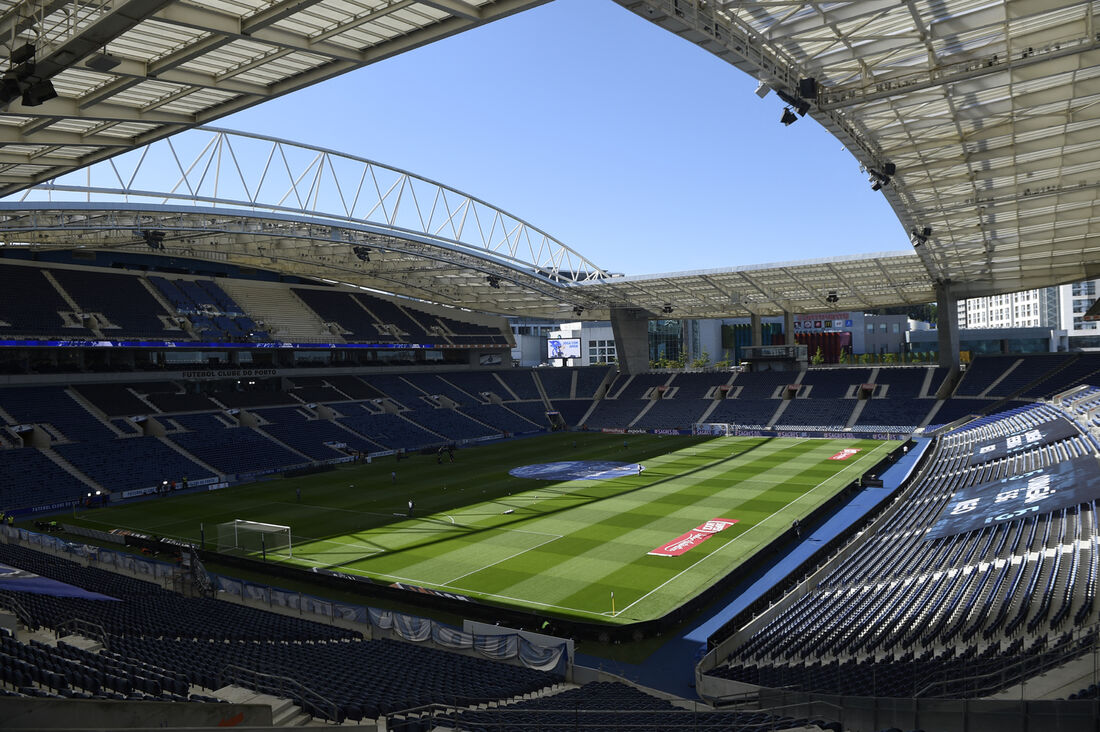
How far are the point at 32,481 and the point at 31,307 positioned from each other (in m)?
14.0

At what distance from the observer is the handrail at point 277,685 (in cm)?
1102

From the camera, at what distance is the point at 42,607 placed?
16578 millimetres

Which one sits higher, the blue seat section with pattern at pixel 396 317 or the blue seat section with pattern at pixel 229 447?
the blue seat section with pattern at pixel 396 317

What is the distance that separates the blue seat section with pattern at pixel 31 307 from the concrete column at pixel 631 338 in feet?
Result: 155

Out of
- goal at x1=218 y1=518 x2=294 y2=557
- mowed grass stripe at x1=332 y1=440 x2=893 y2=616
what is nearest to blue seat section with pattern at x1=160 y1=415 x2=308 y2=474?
goal at x1=218 y1=518 x2=294 y2=557

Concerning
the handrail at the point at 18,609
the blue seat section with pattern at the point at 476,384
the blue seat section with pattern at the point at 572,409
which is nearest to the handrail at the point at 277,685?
the handrail at the point at 18,609

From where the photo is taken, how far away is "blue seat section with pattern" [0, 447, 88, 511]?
1446 inches

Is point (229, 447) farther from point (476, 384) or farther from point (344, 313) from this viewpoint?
point (476, 384)

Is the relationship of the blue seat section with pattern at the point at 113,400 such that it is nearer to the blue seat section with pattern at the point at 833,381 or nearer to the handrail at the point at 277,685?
the handrail at the point at 277,685

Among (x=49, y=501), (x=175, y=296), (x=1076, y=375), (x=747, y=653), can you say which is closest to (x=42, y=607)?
(x=747, y=653)

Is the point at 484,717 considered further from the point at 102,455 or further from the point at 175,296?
the point at 175,296

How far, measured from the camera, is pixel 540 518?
1305 inches

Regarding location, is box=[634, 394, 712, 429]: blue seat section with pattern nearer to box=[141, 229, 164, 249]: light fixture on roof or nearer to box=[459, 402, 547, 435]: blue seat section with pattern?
box=[459, 402, 547, 435]: blue seat section with pattern

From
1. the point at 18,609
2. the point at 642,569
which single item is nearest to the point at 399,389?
the point at 642,569
